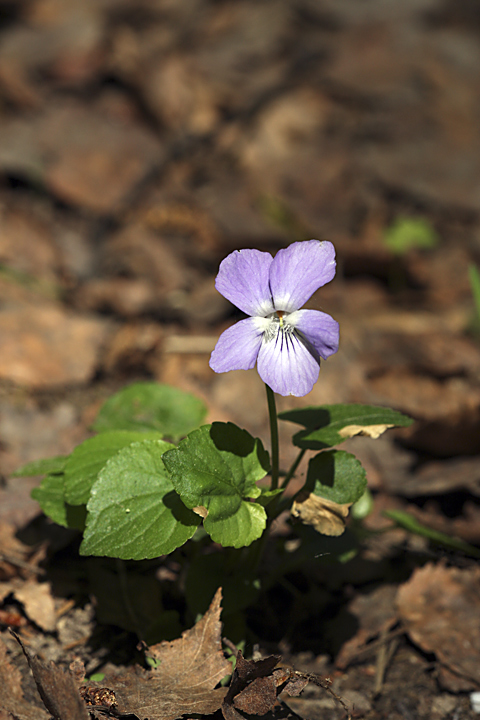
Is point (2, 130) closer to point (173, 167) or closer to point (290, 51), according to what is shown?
point (173, 167)

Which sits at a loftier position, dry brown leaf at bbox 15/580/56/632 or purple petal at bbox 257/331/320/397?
purple petal at bbox 257/331/320/397

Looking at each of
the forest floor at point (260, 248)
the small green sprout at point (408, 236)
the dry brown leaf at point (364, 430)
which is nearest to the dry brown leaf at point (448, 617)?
the forest floor at point (260, 248)

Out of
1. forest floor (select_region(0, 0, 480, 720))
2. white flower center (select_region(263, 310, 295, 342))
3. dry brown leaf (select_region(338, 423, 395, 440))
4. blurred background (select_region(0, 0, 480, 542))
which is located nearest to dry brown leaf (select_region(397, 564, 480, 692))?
forest floor (select_region(0, 0, 480, 720))

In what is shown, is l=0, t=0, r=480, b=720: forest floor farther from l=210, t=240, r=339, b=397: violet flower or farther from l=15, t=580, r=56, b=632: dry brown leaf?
l=210, t=240, r=339, b=397: violet flower

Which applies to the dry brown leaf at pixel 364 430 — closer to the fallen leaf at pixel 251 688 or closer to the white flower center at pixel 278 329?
the white flower center at pixel 278 329

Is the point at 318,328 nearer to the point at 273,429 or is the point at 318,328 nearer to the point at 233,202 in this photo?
the point at 273,429

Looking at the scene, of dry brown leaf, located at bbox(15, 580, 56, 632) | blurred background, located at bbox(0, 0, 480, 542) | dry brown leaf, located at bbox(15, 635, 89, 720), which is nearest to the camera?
dry brown leaf, located at bbox(15, 635, 89, 720)

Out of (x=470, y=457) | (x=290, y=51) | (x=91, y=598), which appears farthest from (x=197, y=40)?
(x=91, y=598)
